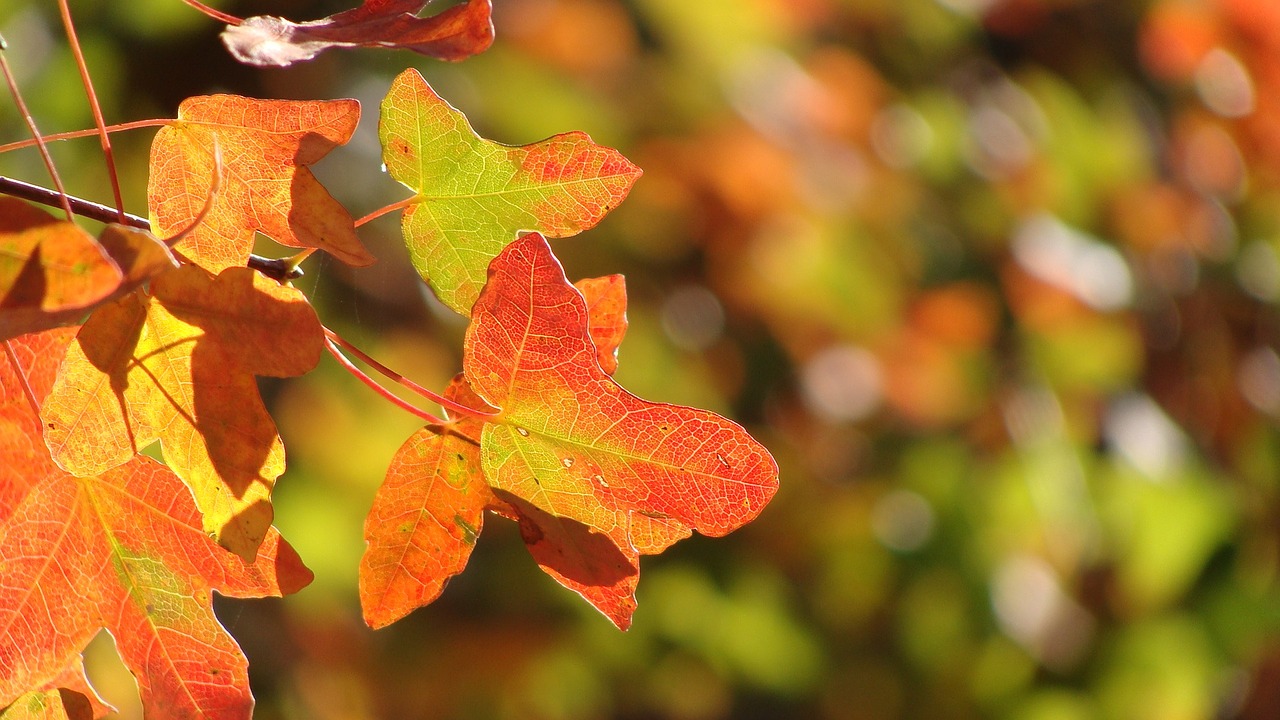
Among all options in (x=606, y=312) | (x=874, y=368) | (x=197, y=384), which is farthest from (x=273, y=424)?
(x=874, y=368)

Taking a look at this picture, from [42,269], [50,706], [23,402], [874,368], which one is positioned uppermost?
[42,269]

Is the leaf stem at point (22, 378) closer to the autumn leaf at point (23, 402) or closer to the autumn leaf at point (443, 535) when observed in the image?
the autumn leaf at point (23, 402)

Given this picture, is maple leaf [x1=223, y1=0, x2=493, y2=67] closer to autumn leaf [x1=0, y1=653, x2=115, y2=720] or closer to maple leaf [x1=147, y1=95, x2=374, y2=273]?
maple leaf [x1=147, y1=95, x2=374, y2=273]

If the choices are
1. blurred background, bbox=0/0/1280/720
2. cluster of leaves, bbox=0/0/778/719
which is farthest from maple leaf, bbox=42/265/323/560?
blurred background, bbox=0/0/1280/720

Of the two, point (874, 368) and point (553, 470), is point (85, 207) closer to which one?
Answer: point (553, 470)

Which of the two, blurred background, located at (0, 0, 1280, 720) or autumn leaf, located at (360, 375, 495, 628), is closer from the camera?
autumn leaf, located at (360, 375, 495, 628)

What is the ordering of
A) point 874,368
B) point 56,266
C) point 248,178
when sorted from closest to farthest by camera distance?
point 56,266 → point 248,178 → point 874,368

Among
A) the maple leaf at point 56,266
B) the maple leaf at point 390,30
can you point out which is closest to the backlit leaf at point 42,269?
the maple leaf at point 56,266
